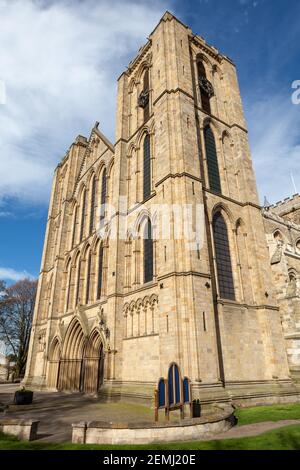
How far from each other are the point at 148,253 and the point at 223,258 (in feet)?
14.7

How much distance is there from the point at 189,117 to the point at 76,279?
52.1 ft

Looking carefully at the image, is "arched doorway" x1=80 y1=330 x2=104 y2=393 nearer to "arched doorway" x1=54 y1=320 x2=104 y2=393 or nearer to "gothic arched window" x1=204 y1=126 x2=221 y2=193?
"arched doorway" x1=54 y1=320 x2=104 y2=393

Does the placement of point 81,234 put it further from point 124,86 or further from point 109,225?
point 124,86

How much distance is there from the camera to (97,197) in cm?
2623

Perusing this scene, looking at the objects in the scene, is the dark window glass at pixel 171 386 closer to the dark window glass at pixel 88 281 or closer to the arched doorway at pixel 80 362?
the arched doorway at pixel 80 362

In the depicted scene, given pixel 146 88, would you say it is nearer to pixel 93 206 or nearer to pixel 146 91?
pixel 146 91

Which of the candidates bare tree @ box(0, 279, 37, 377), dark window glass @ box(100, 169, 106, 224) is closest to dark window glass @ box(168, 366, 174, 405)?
dark window glass @ box(100, 169, 106, 224)

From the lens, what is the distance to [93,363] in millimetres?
19562

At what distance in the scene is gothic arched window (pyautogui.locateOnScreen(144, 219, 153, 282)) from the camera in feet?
58.0

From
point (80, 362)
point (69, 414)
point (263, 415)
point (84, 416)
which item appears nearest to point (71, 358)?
point (80, 362)

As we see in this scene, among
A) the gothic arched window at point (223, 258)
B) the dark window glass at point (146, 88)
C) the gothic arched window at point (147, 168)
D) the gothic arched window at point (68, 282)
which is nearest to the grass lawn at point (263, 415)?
the gothic arched window at point (223, 258)

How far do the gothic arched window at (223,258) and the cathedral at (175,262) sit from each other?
0.08 metres

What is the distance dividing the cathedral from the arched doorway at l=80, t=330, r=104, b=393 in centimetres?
7
